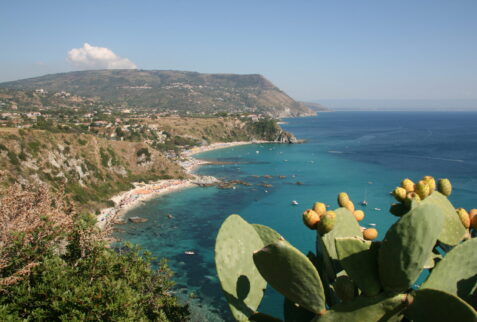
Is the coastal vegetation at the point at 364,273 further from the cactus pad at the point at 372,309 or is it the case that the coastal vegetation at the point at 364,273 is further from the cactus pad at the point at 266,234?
the cactus pad at the point at 266,234

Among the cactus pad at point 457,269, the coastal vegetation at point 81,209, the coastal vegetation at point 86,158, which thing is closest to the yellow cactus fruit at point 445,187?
the cactus pad at point 457,269

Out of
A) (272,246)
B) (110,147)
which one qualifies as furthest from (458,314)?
(110,147)

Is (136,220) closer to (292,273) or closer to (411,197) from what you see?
(411,197)

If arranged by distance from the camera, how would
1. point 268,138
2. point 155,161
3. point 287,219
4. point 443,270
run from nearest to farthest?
point 443,270 < point 287,219 < point 155,161 < point 268,138

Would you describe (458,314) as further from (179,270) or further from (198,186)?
(198,186)

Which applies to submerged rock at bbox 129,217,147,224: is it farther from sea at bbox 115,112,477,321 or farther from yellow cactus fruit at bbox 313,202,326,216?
yellow cactus fruit at bbox 313,202,326,216

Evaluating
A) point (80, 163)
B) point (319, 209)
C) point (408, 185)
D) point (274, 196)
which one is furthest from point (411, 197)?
point (80, 163)

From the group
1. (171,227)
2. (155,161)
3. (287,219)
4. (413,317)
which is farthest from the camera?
(155,161)
